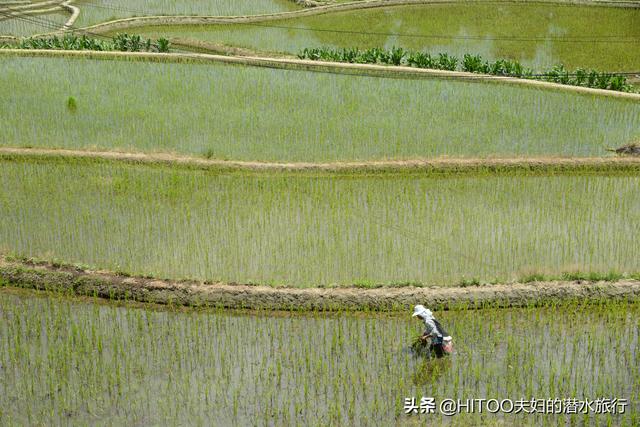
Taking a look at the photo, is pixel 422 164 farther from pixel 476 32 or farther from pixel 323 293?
pixel 476 32

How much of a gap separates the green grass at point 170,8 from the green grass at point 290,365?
35.1 ft

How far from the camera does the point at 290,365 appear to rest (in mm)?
6375

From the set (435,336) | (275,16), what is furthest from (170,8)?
(435,336)

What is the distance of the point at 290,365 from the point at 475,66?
7707 mm

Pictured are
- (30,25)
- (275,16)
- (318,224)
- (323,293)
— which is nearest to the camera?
(323,293)

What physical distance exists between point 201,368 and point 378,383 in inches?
53.0

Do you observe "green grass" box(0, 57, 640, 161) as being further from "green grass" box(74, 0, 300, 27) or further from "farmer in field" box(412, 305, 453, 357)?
"green grass" box(74, 0, 300, 27)

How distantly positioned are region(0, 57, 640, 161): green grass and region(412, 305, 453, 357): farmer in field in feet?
12.7

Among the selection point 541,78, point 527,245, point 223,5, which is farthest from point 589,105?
point 223,5

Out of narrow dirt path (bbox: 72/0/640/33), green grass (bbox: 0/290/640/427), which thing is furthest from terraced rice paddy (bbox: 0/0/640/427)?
narrow dirt path (bbox: 72/0/640/33)

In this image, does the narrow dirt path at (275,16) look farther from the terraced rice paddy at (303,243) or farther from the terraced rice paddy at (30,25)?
the terraced rice paddy at (303,243)

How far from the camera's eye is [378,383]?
6.15m

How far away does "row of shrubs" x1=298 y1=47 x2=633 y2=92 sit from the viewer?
12.4 m

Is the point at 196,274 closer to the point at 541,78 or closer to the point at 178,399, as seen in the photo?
the point at 178,399
